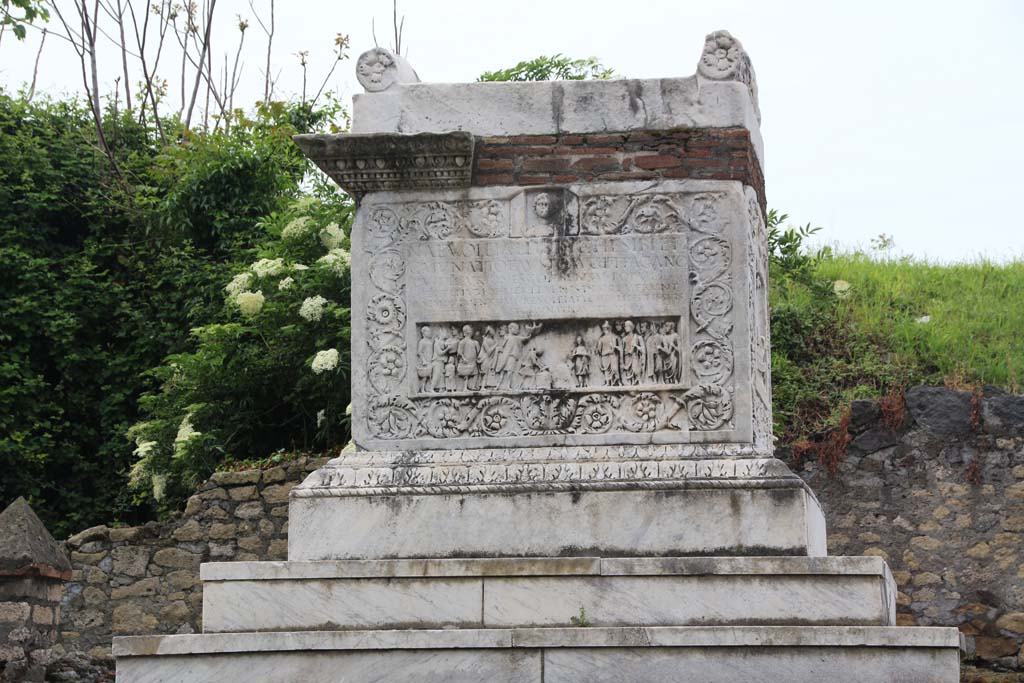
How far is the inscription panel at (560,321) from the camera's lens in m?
7.67

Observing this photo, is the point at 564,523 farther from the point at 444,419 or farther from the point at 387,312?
the point at 387,312

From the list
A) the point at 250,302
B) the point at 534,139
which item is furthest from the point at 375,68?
the point at 250,302

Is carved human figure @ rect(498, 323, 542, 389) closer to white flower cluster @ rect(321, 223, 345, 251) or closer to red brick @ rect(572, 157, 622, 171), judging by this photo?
red brick @ rect(572, 157, 622, 171)

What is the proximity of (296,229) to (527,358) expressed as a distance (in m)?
6.55

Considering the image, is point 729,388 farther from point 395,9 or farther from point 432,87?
point 395,9

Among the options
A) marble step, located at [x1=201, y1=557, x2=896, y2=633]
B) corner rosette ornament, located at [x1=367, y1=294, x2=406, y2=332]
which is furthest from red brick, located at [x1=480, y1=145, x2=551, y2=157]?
marble step, located at [x1=201, y1=557, x2=896, y2=633]

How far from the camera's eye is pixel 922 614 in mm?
12531

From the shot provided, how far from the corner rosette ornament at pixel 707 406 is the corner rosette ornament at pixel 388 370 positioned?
1.43 meters

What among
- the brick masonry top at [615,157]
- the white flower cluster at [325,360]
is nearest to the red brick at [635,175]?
the brick masonry top at [615,157]

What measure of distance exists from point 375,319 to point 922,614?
6.52 metres

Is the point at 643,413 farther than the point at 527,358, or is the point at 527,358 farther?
the point at 527,358

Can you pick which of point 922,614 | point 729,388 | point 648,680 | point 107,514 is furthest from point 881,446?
point 107,514

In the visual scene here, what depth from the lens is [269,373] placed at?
1375 centimetres

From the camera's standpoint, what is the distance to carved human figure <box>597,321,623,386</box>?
7.71 meters
